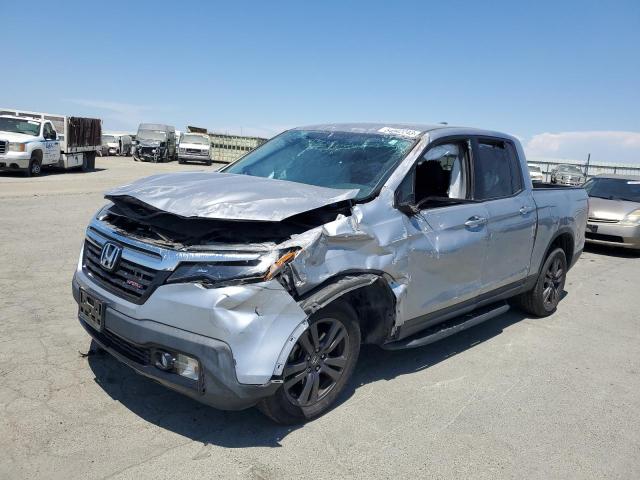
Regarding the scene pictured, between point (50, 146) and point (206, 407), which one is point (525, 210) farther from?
point (50, 146)

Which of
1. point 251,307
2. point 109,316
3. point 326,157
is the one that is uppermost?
point 326,157

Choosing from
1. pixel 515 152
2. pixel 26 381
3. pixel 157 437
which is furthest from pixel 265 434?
pixel 515 152

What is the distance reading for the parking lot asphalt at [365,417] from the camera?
9.43ft

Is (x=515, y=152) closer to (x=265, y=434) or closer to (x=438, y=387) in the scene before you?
(x=438, y=387)

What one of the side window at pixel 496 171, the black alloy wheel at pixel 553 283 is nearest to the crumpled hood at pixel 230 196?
the side window at pixel 496 171

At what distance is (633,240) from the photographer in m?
10.2

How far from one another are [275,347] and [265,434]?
0.71 m

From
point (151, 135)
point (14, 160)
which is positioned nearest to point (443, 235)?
point (14, 160)

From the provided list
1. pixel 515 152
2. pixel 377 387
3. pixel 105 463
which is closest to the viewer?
pixel 105 463

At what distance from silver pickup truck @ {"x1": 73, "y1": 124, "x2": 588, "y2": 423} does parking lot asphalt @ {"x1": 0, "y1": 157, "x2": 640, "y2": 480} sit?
336mm

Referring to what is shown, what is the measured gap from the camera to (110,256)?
317 centimetres

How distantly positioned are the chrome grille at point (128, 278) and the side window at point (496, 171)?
9.39 feet

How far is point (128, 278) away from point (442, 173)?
2.63m

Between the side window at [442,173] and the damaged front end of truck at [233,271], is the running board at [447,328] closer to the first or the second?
the damaged front end of truck at [233,271]
